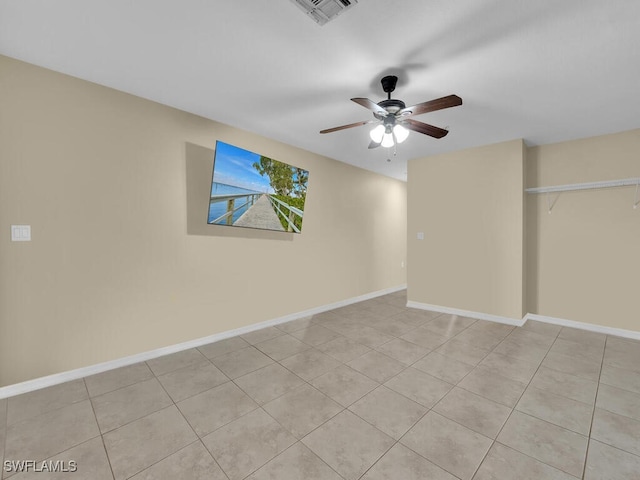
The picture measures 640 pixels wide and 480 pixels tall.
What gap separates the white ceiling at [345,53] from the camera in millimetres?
1619

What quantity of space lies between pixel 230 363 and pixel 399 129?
2694mm

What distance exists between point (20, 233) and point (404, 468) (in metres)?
3.14

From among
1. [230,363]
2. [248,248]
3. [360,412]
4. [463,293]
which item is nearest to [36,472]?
[230,363]

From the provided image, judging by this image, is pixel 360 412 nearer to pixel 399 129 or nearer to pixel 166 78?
pixel 399 129

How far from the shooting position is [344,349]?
300 centimetres

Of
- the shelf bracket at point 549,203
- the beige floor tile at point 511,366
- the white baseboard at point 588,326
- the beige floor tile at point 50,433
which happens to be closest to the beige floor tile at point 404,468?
the beige floor tile at point 511,366

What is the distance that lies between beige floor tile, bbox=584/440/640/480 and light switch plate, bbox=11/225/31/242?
156 inches

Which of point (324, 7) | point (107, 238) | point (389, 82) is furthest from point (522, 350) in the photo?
point (107, 238)

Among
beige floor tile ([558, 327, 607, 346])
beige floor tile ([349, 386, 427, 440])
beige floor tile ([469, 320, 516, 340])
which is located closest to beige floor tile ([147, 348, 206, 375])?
beige floor tile ([349, 386, 427, 440])

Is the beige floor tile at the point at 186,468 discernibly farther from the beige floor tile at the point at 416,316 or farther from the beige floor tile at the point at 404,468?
the beige floor tile at the point at 416,316

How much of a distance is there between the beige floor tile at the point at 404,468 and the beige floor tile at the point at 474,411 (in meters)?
0.47

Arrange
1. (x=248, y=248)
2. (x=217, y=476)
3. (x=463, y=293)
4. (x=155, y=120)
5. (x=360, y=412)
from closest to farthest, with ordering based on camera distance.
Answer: (x=217, y=476), (x=360, y=412), (x=155, y=120), (x=248, y=248), (x=463, y=293)

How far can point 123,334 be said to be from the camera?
259 centimetres

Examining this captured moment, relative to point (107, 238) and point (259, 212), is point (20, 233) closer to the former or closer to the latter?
point (107, 238)
